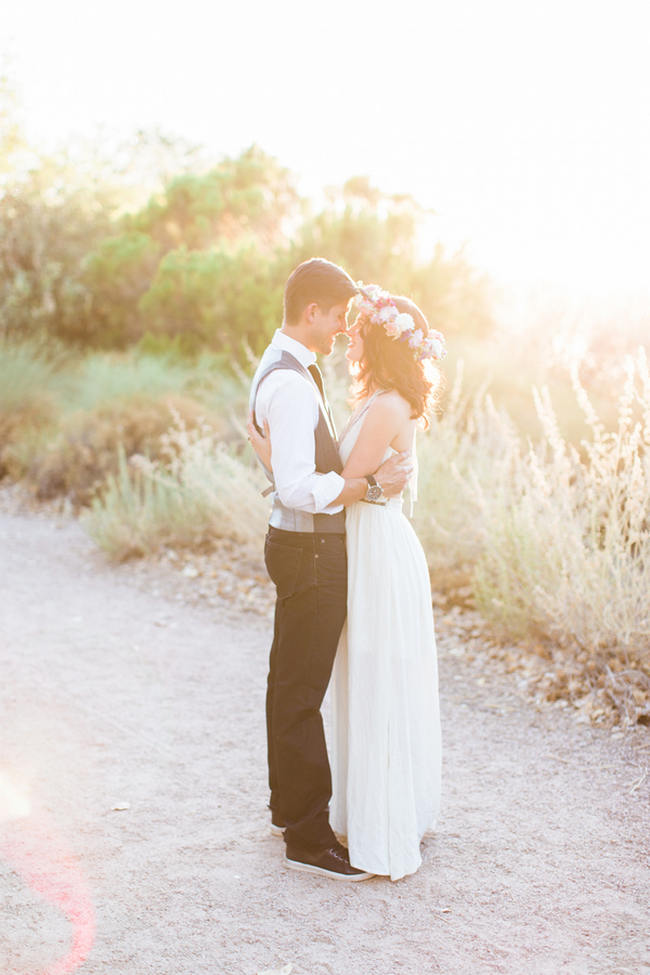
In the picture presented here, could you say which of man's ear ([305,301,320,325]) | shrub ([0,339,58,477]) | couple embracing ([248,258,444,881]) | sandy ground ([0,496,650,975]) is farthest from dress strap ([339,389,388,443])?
shrub ([0,339,58,477])

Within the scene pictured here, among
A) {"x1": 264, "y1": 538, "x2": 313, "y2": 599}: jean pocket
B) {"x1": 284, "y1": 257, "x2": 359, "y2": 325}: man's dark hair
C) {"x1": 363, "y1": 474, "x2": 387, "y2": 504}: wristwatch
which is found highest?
{"x1": 284, "y1": 257, "x2": 359, "y2": 325}: man's dark hair

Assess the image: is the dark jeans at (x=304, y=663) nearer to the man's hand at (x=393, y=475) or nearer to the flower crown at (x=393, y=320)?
the man's hand at (x=393, y=475)

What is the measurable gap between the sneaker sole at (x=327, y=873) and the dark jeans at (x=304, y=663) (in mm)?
61

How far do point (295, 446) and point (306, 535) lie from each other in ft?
1.16

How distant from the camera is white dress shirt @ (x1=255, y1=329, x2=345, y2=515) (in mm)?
3041

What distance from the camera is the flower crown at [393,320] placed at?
316 centimetres

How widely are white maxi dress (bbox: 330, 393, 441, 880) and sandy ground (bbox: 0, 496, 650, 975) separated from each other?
15 cm

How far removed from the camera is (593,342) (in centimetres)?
1157

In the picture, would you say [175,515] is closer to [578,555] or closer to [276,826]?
[578,555]

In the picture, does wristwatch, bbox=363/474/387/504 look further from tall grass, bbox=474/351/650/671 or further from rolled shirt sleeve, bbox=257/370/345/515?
tall grass, bbox=474/351/650/671

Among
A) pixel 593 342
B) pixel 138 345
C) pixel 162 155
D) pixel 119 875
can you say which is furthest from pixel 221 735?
pixel 162 155

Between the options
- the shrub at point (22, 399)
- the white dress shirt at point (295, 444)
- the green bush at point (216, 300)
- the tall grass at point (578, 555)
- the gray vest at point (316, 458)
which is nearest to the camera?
the white dress shirt at point (295, 444)

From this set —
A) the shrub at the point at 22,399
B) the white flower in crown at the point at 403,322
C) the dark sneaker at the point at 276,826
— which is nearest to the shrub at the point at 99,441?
the shrub at the point at 22,399

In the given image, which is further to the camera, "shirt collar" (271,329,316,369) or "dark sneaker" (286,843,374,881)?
"dark sneaker" (286,843,374,881)
